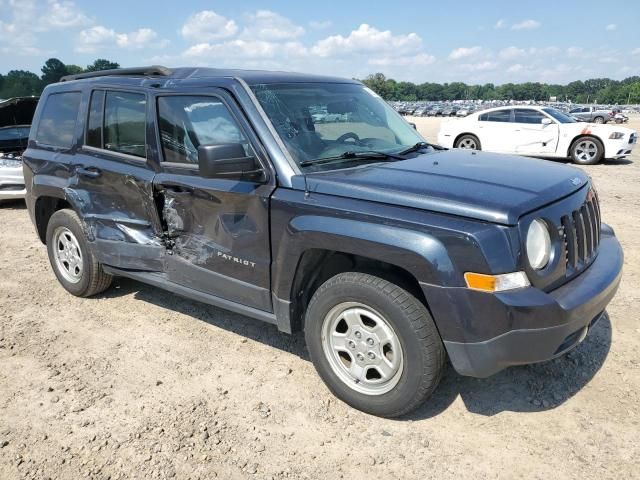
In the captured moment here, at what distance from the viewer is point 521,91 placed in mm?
164625

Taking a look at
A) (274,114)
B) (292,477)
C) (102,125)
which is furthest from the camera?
(102,125)

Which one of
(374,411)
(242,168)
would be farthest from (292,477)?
(242,168)

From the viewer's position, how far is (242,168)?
3193mm

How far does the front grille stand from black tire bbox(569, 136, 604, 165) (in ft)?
37.2

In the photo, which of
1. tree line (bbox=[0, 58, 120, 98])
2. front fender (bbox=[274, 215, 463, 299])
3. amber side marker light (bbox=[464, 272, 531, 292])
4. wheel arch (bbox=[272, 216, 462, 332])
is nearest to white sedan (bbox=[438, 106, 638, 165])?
wheel arch (bbox=[272, 216, 462, 332])

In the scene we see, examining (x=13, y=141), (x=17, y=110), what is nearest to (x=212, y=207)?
(x=17, y=110)

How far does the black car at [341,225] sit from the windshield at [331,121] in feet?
0.05

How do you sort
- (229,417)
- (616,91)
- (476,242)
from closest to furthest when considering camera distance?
(476,242) < (229,417) < (616,91)

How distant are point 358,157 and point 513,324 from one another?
149cm

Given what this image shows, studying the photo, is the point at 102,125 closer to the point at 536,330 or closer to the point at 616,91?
the point at 536,330

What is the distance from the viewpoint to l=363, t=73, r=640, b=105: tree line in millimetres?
134875

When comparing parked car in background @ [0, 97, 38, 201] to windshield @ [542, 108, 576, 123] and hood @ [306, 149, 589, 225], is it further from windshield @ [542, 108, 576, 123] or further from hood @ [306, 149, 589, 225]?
windshield @ [542, 108, 576, 123]

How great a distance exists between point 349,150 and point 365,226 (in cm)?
90

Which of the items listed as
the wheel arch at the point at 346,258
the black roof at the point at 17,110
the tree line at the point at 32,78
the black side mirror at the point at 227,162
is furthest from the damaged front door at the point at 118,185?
the tree line at the point at 32,78
